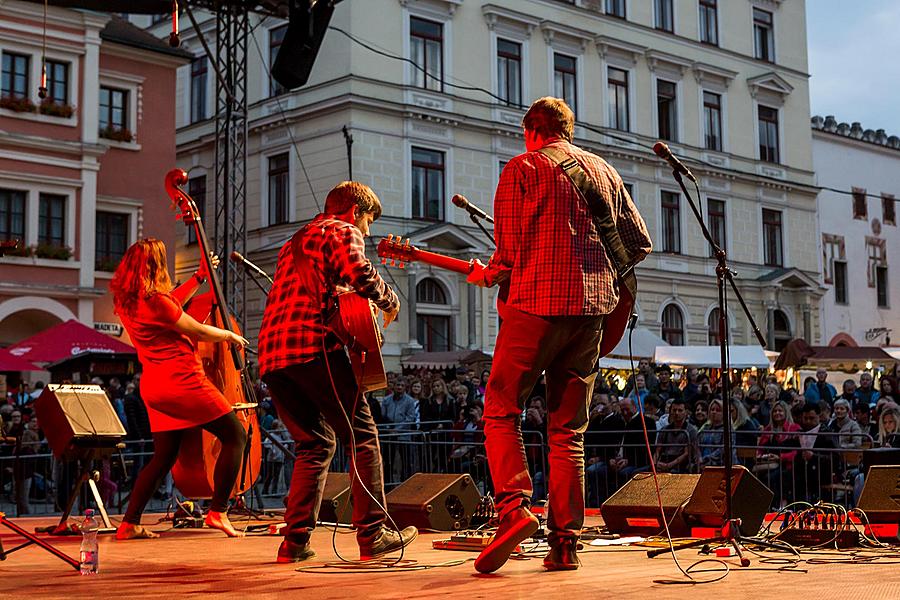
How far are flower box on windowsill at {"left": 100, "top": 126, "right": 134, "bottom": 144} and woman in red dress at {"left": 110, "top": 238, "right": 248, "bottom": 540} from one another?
2160 cm

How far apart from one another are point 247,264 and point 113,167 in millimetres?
20857

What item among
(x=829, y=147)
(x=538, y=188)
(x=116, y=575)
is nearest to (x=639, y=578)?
(x=538, y=188)

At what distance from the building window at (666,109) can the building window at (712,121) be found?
136cm

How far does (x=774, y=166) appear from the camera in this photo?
3969cm

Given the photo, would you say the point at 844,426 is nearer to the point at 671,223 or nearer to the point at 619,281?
the point at 619,281

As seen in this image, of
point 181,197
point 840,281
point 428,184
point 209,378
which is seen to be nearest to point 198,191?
point 428,184

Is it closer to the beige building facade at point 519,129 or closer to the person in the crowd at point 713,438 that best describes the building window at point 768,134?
the beige building facade at point 519,129

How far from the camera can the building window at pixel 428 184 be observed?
3056 cm

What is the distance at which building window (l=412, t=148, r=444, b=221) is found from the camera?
30.6 m

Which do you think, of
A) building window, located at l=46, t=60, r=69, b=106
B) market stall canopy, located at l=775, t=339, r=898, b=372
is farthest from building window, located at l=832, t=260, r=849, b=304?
building window, located at l=46, t=60, r=69, b=106

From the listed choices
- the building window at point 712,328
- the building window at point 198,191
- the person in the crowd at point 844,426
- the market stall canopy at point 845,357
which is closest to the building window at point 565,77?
the building window at point 712,328

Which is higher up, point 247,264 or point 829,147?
point 829,147

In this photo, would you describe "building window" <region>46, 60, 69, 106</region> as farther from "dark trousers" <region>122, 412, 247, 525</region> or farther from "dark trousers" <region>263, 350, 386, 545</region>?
"dark trousers" <region>263, 350, 386, 545</region>

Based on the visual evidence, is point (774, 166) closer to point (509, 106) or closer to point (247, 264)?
point (509, 106)
